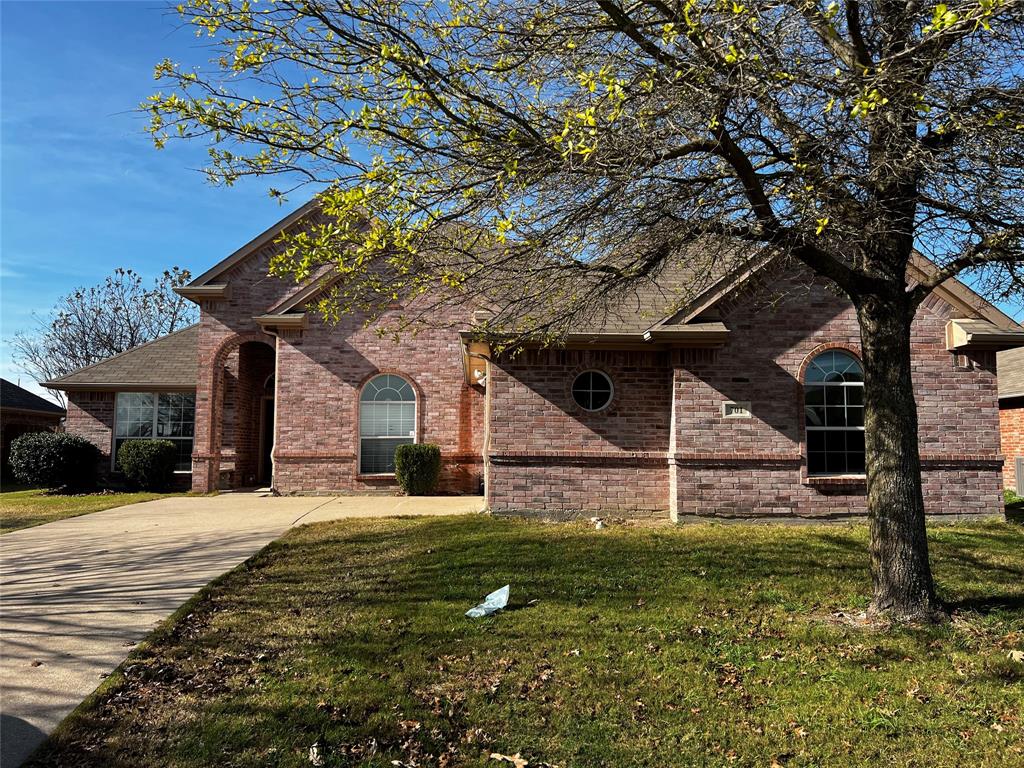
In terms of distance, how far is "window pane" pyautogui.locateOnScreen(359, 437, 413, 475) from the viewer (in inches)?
636

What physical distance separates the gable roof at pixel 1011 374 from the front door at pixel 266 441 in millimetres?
18571

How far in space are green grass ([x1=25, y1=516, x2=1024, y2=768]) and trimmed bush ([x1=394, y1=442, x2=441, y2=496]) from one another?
291 inches

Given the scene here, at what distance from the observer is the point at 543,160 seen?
5426 millimetres

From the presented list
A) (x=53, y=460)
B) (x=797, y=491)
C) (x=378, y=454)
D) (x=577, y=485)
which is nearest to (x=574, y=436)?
(x=577, y=485)

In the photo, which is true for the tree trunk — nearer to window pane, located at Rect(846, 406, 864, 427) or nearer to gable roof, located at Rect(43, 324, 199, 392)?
window pane, located at Rect(846, 406, 864, 427)

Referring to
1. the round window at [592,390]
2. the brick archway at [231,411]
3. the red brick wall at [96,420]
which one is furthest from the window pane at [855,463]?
the red brick wall at [96,420]

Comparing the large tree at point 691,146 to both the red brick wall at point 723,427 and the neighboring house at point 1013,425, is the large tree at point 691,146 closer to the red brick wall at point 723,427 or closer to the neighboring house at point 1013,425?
the red brick wall at point 723,427

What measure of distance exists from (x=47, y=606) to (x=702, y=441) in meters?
8.88

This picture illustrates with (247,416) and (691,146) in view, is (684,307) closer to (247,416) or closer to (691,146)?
(691,146)

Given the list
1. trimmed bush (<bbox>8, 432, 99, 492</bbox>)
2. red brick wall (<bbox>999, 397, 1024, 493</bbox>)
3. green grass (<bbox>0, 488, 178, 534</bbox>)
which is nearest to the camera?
green grass (<bbox>0, 488, 178, 534</bbox>)

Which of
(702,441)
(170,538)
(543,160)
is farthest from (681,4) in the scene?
(170,538)

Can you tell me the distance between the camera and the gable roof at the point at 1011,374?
56.3ft

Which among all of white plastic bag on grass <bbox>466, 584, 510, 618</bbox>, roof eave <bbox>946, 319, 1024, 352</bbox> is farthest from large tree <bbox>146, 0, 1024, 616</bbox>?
roof eave <bbox>946, 319, 1024, 352</bbox>

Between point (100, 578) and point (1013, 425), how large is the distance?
20.3 m
